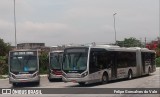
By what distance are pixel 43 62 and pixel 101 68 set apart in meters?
26.6

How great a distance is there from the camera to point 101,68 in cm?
3039

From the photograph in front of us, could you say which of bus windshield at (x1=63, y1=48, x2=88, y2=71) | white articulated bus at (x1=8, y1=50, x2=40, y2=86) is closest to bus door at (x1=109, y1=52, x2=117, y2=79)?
bus windshield at (x1=63, y1=48, x2=88, y2=71)

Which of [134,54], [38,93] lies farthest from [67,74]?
[134,54]

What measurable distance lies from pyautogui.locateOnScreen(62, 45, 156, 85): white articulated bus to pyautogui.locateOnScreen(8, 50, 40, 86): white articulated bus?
3.38 metres

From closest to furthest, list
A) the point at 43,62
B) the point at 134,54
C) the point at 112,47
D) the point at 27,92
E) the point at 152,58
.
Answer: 1. the point at 27,92
2. the point at 112,47
3. the point at 134,54
4. the point at 152,58
5. the point at 43,62

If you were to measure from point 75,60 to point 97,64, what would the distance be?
1.78m

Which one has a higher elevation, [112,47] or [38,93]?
[112,47]

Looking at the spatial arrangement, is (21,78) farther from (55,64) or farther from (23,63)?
(55,64)

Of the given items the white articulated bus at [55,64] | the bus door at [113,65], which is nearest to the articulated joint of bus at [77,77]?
the bus door at [113,65]

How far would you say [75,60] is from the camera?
94.6 feet

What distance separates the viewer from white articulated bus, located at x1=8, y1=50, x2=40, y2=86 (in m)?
31.2

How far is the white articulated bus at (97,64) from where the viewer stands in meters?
28.4

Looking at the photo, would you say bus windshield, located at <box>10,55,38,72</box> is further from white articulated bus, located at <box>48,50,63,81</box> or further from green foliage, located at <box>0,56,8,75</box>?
green foliage, located at <box>0,56,8,75</box>

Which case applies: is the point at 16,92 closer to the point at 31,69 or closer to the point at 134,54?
the point at 31,69
